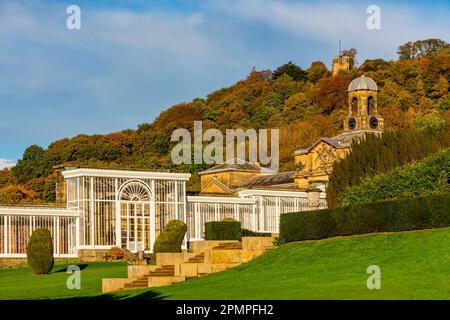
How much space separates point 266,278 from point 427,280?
6757mm

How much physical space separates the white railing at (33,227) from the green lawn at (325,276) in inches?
463

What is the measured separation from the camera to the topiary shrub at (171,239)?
156 feet

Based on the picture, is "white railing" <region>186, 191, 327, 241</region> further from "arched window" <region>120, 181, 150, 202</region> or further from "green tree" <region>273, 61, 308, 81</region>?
"green tree" <region>273, 61, 308, 81</region>

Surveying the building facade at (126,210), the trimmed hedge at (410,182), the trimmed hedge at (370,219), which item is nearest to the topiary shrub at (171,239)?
the building facade at (126,210)

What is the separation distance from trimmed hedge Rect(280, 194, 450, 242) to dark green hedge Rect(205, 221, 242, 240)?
4946 millimetres

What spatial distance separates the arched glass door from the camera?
2298 inches

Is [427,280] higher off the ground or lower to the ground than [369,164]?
lower

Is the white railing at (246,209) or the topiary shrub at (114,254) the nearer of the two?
the topiary shrub at (114,254)

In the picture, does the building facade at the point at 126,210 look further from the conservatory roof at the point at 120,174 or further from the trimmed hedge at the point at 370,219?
the trimmed hedge at the point at 370,219

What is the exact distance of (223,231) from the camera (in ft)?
154

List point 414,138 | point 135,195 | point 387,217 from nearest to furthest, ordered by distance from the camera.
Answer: point 387,217 < point 414,138 < point 135,195
